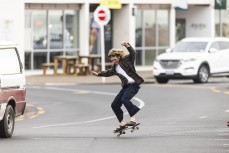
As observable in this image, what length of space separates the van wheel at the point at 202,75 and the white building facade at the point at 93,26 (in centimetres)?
901

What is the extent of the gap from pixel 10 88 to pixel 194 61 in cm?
2071

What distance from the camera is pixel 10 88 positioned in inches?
720

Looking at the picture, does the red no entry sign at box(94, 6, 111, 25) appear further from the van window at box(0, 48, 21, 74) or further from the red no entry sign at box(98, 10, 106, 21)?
the van window at box(0, 48, 21, 74)

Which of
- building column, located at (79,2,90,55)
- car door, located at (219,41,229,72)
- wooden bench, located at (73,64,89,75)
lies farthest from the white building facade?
car door, located at (219,41,229,72)

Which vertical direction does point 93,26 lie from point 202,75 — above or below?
above

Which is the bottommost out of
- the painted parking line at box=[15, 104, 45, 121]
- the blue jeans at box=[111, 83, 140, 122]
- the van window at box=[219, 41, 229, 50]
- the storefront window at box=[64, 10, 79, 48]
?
the painted parking line at box=[15, 104, 45, 121]

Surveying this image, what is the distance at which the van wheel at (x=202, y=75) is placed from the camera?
38.5m

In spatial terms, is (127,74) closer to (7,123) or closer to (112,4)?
(7,123)

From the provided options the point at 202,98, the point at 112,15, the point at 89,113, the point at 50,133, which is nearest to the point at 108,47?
the point at 112,15

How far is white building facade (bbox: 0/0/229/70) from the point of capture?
147 ft

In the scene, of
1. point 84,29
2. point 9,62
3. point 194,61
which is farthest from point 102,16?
point 9,62

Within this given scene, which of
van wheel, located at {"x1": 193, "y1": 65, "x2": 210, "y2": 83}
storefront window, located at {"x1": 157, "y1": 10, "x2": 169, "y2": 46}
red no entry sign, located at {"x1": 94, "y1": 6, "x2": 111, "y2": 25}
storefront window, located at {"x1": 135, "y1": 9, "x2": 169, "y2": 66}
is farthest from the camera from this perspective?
storefront window, located at {"x1": 157, "y1": 10, "x2": 169, "y2": 46}

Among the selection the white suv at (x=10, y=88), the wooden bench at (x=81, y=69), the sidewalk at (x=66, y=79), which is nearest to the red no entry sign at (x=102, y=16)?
the sidewalk at (x=66, y=79)

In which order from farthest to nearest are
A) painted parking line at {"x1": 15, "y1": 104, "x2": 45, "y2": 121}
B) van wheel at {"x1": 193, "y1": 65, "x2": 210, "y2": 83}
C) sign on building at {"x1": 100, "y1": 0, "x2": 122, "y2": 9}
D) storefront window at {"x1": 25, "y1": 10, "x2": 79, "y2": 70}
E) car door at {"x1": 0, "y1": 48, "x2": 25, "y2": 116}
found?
sign on building at {"x1": 100, "y1": 0, "x2": 122, "y2": 9}, storefront window at {"x1": 25, "y1": 10, "x2": 79, "y2": 70}, van wheel at {"x1": 193, "y1": 65, "x2": 210, "y2": 83}, painted parking line at {"x1": 15, "y1": 104, "x2": 45, "y2": 121}, car door at {"x1": 0, "y1": 48, "x2": 25, "y2": 116}
